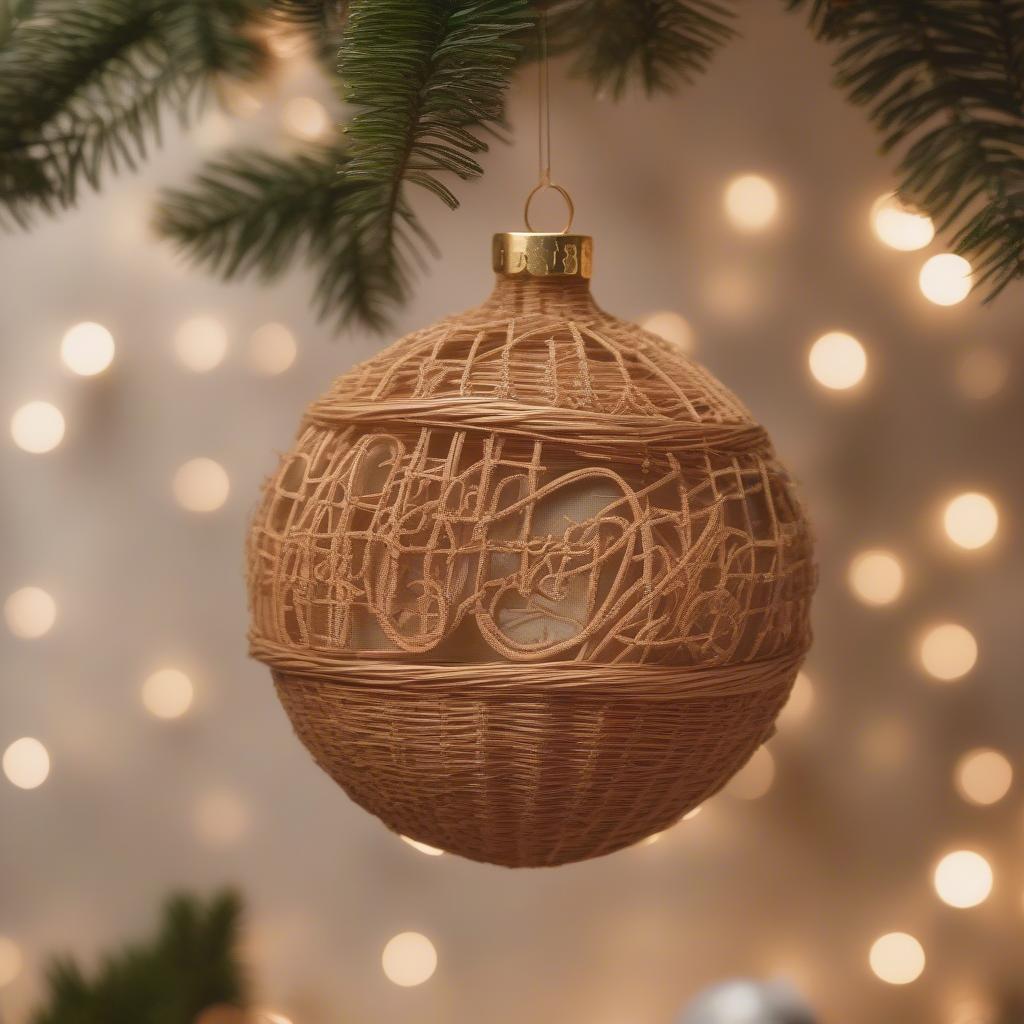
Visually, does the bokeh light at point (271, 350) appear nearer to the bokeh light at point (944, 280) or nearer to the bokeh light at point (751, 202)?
the bokeh light at point (751, 202)

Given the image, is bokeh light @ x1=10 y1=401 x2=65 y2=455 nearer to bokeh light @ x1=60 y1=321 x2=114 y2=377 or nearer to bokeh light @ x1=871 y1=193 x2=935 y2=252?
bokeh light @ x1=60 y1=321 x2=114 y2=377

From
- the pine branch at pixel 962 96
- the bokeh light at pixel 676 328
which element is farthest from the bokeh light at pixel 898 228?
the pine branch at pixel 962 96

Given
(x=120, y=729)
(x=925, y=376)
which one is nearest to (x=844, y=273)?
(x=925, y=376)

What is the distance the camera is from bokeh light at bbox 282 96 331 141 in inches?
50.9

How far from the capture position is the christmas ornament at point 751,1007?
94cm

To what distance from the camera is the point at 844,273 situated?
4.02 ft

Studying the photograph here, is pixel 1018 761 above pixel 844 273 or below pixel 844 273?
below

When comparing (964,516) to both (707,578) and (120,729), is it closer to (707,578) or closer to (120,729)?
(707,578)

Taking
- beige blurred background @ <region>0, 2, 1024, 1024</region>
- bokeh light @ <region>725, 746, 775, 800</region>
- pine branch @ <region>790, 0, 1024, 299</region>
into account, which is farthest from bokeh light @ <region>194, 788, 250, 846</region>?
pine branch @ <region>790, 0, 1024, 299</region>

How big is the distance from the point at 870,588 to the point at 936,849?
0.28m

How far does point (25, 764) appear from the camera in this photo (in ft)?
4.47

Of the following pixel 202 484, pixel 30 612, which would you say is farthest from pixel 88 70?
pixel 30 612

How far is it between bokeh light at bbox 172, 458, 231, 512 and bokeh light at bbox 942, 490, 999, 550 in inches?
29.5

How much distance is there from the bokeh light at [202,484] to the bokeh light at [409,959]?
0.51 meters
